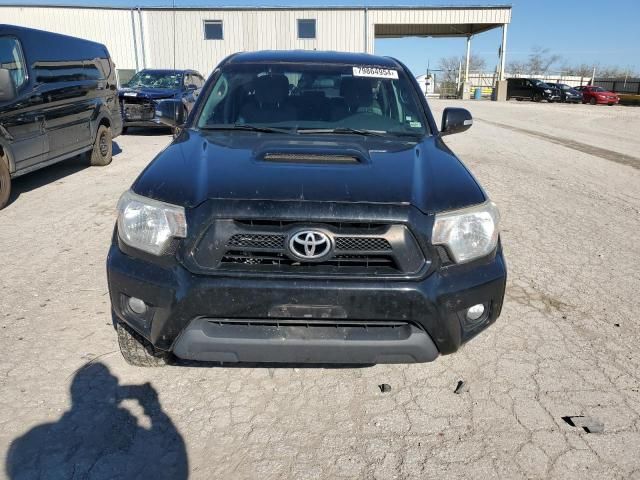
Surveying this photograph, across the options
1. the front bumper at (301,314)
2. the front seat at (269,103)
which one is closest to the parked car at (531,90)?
the front seat at (269,103)

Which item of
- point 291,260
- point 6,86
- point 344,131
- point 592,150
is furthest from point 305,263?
point 592,150

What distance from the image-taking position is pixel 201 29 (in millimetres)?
25953

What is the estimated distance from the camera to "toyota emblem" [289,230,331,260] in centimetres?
221

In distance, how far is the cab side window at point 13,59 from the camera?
244 inches

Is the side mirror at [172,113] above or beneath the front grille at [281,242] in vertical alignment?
above

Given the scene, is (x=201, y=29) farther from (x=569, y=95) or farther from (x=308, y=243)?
(x=308, y=243)

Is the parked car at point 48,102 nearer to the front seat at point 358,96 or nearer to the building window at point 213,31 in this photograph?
the front seat at point 358,96

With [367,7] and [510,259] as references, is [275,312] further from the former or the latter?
[367,7]

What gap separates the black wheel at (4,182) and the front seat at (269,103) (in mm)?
3952

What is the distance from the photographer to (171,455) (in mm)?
2271

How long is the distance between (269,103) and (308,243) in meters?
1.67

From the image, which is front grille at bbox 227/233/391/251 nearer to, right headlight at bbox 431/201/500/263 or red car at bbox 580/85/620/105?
right headlight at bbox 431/201/500/263

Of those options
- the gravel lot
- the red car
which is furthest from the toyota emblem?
the red car

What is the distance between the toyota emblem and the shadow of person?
1.03 metres
